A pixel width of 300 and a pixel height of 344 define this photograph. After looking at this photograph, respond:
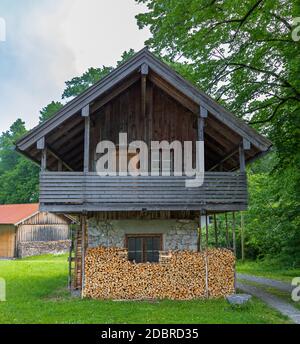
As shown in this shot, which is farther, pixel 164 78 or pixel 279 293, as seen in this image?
pixel 279 293

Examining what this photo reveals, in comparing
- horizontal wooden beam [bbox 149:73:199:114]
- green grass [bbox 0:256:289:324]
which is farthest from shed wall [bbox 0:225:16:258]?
horizontal wooden beam [bbox 149:73:199:114]

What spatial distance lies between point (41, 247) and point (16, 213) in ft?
14.2

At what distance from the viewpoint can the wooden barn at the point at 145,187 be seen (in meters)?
13.5

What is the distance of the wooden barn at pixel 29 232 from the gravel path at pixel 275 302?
23.7 metres

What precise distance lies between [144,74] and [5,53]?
10.9 metres

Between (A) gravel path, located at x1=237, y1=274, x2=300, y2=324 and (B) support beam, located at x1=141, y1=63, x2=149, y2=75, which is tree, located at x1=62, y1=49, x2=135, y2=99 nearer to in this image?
(B) support beam, located at x1=141, y1=63, x2=149, y2=75

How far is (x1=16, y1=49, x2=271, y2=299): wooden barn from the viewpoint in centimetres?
1348

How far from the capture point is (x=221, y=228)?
33594 millimetres

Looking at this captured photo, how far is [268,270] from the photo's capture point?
2688 centimetres

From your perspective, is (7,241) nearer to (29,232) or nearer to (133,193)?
(29,232)

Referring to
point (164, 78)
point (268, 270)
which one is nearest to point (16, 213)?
point (268, 270)

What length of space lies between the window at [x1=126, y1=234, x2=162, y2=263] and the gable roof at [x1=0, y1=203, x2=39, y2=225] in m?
26.3

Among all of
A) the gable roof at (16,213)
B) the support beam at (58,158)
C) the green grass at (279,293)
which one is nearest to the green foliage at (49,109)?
the gable roof at (16,213)

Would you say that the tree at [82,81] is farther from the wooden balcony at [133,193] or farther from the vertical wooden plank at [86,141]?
the wooden balcony at [133,193]
